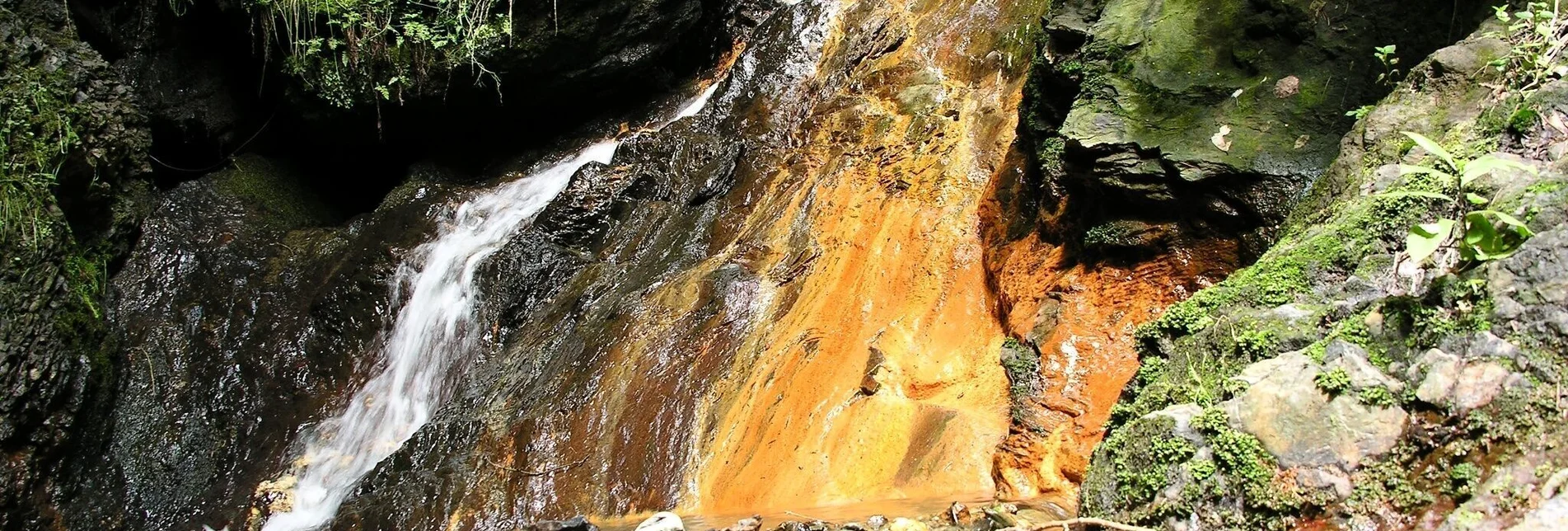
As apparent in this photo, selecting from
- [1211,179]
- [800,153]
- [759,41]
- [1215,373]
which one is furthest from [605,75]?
[1215,373]

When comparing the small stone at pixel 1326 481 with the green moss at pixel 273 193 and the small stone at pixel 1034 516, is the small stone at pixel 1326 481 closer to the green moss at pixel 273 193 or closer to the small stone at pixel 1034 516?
the small stone at pixel 1034 516

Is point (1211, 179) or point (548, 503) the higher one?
point (1211, 179)

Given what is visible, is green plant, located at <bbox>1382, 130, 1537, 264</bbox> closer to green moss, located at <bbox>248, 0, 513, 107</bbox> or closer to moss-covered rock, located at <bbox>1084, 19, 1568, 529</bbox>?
moss-covered rock, located at <bbox>1084, 19, 1568, 529</bbox>

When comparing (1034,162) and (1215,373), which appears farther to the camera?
(1034,162)

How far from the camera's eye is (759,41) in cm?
1142

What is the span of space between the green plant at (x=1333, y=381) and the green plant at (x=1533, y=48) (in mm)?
1496

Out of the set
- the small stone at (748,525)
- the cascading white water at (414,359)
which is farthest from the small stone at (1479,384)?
the cascading white water at (414,359)

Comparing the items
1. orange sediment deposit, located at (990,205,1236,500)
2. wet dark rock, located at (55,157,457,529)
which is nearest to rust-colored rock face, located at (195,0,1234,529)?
orange sediment deposit, located at (990,205,1236,500)

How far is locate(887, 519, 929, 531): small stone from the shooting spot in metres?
3.47

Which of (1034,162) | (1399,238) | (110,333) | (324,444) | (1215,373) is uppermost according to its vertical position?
(1399,238)

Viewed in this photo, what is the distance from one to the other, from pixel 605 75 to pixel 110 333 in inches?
229

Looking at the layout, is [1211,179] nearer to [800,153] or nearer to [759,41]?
[800,153]

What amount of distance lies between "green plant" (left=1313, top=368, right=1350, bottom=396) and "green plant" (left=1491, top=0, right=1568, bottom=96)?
150cm

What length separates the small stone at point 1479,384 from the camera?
7.27ft
